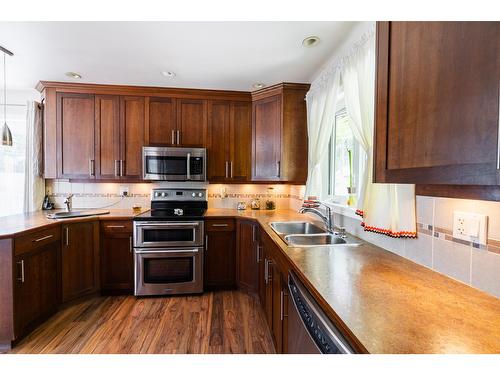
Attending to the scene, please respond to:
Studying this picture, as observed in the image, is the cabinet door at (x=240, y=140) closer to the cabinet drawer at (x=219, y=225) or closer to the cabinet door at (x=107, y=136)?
the cabinet drawer at (x=219, y=225)

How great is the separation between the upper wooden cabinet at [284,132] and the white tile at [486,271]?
183cm

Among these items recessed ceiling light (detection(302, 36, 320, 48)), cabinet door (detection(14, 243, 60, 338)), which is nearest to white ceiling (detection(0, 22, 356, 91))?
recessed ceiling light (detection(302, 36, 320, 48))

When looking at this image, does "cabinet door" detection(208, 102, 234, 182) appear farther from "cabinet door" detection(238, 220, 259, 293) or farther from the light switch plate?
the light switch plate

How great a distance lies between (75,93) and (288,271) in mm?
3002

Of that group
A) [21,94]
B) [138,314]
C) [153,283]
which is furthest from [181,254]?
[21,94]

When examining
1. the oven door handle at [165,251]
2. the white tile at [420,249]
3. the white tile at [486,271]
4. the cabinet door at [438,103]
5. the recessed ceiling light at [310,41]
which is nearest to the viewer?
the cabinet door at [438,103]

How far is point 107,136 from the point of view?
8.96 ft

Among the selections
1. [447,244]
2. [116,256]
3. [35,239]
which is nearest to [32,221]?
[35,239]

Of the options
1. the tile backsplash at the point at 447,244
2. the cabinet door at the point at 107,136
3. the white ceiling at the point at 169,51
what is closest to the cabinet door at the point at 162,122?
the white ceiling at the point at 169,51

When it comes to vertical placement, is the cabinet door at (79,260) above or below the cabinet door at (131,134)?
below

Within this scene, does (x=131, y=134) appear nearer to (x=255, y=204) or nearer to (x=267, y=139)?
(x=267, y=139)

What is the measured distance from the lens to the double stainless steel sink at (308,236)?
1.63 m
